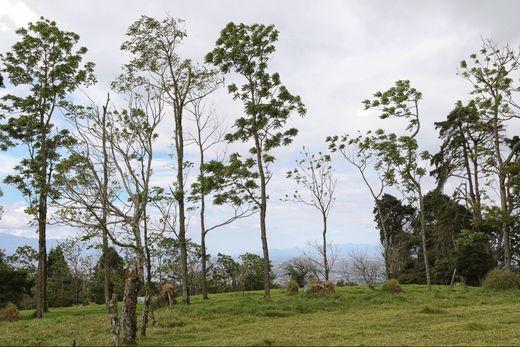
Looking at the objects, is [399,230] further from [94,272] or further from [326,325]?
[326,325]

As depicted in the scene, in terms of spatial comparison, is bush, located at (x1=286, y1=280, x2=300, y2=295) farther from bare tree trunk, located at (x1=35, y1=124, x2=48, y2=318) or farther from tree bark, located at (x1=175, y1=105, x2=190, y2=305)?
bare tree trunk, located at (x1=35, y1=124, x2=48, y2=318)

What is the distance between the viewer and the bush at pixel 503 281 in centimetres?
2630

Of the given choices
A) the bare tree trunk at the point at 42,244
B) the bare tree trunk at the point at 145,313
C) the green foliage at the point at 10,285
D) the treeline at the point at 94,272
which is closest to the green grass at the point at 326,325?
the bare tree trunk at the point at 145,313

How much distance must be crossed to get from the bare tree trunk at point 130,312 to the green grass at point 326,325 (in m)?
0.59

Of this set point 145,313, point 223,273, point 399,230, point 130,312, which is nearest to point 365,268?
point 399,230

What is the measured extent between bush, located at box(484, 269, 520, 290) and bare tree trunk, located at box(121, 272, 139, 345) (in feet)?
73.5

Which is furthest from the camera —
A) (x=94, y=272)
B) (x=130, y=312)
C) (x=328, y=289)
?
(x=94, y=272)

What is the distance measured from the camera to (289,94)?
2681 cm

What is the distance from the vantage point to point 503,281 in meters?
26.4

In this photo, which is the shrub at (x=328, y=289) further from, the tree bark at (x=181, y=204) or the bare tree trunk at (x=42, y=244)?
the bare tree trunk at (x=42, y=244)

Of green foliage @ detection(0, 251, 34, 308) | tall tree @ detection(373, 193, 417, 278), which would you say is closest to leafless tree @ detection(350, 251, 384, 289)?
tall tree @ detection(373, 193, 417, 278)

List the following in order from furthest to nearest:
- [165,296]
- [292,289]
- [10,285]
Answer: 1. [292,289]
2. [10,285]
3. [165,296]

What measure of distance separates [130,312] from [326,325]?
7.00 m

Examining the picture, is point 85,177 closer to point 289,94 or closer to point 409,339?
point 409,339
